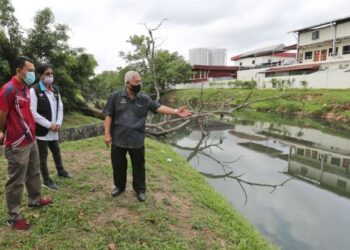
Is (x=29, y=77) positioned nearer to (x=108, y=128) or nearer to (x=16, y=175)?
(x=16, y=175)

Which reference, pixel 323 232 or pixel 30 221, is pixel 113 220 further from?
pixel 323 232

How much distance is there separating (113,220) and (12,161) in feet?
4.39

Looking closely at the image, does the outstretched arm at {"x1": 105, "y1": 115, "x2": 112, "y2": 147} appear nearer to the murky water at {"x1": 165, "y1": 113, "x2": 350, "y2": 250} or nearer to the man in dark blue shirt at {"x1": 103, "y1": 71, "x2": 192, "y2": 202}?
the man in dark blue shirt at {"x1": 103, "y1": 71, "x2": 192, "y2": 202}

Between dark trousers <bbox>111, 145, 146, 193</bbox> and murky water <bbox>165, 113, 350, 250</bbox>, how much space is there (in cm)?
241

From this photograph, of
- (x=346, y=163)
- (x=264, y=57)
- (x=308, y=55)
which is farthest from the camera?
(x=264, y=57)

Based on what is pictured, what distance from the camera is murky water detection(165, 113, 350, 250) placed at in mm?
5445

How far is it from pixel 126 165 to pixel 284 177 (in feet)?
18.5

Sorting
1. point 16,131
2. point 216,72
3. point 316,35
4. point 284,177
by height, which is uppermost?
point 316,35

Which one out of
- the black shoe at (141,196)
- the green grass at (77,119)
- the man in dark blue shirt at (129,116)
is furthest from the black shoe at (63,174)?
the green grass at (77,119)

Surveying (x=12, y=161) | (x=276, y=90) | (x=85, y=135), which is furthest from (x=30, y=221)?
(x=276, y=90)

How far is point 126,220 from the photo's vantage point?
12.5 ft

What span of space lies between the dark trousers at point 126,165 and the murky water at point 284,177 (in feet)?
7.92

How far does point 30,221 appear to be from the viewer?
3623 mm

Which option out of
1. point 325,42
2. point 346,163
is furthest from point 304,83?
point 346,163
